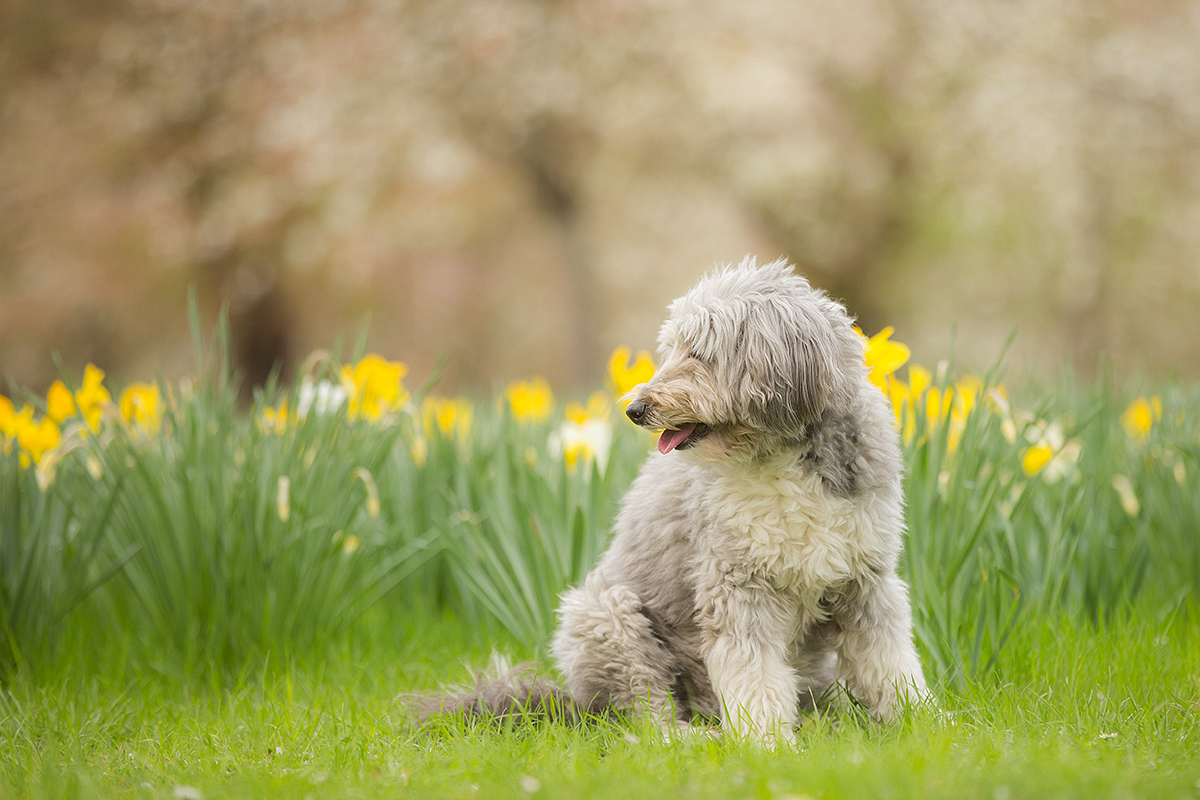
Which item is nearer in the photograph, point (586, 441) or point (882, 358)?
point (882, 358)

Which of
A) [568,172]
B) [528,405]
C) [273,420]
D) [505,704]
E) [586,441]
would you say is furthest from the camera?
[568,172]

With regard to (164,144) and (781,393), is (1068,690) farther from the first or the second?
(164,144)

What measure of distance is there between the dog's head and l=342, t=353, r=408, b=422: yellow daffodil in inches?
67.7

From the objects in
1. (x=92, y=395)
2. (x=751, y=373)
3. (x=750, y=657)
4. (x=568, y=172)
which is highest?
(x=568, y=172)

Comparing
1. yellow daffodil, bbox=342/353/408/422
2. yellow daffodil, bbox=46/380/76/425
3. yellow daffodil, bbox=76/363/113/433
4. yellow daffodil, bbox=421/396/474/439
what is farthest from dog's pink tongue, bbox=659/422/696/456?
yellow daffodil, bbox=46/380/76/425

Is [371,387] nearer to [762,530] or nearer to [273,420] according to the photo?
[273,420]

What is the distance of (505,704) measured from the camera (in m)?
2.54

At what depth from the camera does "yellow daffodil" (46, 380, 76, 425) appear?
12.2ft

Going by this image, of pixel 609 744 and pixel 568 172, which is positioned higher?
pixel 568 172

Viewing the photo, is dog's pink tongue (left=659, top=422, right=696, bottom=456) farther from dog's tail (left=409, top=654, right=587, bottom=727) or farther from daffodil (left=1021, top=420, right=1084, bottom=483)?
daffodil (left=1021, top=420, right=1084, bottom=483)

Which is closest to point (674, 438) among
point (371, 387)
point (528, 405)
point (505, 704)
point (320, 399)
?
point (505, 704)

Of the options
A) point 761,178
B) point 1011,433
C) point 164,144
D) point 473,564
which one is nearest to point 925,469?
point 1011,433

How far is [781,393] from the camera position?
7.52ft

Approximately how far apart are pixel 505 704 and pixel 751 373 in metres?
1.19
